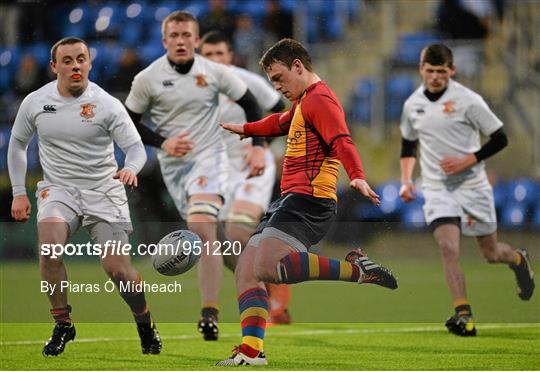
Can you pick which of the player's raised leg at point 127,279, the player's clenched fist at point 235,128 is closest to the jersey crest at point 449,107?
the player's clenched fist at point 235,128

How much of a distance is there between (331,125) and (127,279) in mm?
1638

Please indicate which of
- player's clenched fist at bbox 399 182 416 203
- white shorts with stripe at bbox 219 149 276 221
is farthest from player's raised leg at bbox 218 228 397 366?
white shorts with stripe at bbox 219 149 276 221

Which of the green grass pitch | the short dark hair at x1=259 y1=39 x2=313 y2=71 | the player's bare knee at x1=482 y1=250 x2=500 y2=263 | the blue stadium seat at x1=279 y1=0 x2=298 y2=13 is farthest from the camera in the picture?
the blue stadium seat at x1=279 y1=0 x2=298 y2=13

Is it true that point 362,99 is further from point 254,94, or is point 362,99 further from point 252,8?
point 254,94

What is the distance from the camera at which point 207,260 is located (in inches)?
323

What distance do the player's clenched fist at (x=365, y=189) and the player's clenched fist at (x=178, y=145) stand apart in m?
2.44

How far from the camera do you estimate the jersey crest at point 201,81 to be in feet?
26.7

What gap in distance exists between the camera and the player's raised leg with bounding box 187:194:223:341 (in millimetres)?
8023

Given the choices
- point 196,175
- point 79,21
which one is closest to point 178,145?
point 196,175

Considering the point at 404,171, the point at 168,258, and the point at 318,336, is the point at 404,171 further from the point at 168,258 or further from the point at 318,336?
the point at 168,258

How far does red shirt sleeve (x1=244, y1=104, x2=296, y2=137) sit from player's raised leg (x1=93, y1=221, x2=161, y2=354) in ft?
3.39

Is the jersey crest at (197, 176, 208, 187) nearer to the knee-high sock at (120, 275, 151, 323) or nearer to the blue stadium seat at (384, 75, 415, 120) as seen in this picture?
the knee-high sock at (120, 275, 151, 323)

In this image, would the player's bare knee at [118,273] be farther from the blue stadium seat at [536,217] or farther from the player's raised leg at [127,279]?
the blue stadium seat at [536,217]

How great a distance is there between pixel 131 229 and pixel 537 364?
8.04 feet
